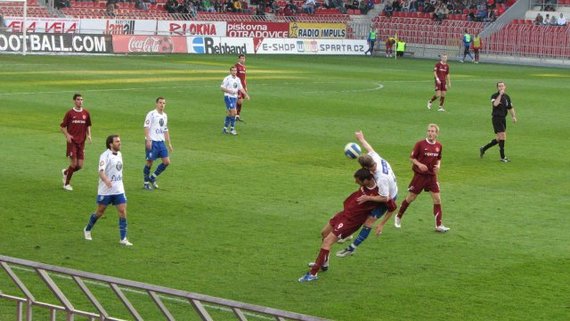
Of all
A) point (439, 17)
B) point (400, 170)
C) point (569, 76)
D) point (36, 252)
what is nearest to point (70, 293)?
point (36, 252)

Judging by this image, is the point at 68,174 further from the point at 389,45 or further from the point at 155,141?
the point at 389,45

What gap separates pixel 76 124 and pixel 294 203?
4.86 metres

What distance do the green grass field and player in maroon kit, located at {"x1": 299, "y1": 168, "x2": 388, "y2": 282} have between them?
285 millimetres

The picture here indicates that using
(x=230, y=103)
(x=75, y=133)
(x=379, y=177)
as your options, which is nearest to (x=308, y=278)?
(x=379, y=177)

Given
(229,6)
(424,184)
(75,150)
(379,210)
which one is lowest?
(229,6)

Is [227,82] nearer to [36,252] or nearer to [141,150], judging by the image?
[141,150]

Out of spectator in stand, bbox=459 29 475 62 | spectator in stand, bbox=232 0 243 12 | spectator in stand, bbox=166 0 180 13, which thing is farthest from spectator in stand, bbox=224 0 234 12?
spectator in stand, bbox=459 29 475 62

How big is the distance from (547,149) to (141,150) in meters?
11.3

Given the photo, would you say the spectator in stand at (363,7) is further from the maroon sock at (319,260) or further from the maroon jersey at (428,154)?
the maroon sock at (319,260)

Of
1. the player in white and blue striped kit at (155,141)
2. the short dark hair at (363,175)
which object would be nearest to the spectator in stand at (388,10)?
the player in white and blue striped kit at (155,141)

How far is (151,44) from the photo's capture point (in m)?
66.8

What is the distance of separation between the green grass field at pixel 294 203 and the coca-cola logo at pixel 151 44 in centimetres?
2059

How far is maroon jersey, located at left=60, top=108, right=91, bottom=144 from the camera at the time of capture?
2316 cm

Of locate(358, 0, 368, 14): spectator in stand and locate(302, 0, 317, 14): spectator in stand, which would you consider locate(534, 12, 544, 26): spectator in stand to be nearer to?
locate(358, 0, 368, 14): spectator in stand
